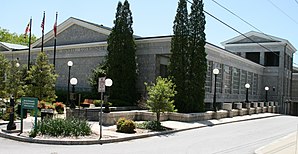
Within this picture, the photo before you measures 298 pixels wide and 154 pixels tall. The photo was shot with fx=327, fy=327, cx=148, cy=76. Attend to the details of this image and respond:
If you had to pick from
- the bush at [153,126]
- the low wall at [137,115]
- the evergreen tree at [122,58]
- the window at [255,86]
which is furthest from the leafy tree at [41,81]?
the window at [255,86]

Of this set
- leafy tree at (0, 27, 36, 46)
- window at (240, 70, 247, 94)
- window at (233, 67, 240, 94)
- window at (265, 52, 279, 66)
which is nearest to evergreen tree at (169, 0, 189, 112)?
window at (233, 67, 240, 94)

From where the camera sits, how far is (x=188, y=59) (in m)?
24.8

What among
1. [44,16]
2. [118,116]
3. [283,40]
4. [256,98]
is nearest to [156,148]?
[118,116]

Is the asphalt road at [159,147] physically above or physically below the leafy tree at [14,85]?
below

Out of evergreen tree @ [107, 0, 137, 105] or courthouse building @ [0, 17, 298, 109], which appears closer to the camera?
evergreen tree @ [107, 0, 137, 105]

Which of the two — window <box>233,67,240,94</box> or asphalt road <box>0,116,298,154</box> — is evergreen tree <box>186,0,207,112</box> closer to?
asphalt road <box>0,116,298,154</box>

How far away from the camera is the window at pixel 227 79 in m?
36.1

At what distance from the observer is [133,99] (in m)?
28.4

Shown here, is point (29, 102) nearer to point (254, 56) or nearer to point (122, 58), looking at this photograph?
point (122, 58)

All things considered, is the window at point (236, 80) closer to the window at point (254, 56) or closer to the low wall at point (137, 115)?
the window at point (254, 56)

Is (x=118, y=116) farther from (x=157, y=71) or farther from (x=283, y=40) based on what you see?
(x=283, y=40)

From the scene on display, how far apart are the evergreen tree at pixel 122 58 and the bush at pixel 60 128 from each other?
13.2m

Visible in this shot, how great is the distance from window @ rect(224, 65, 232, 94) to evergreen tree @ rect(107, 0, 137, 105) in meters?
12.2

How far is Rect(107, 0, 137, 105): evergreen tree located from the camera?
27.6 m
